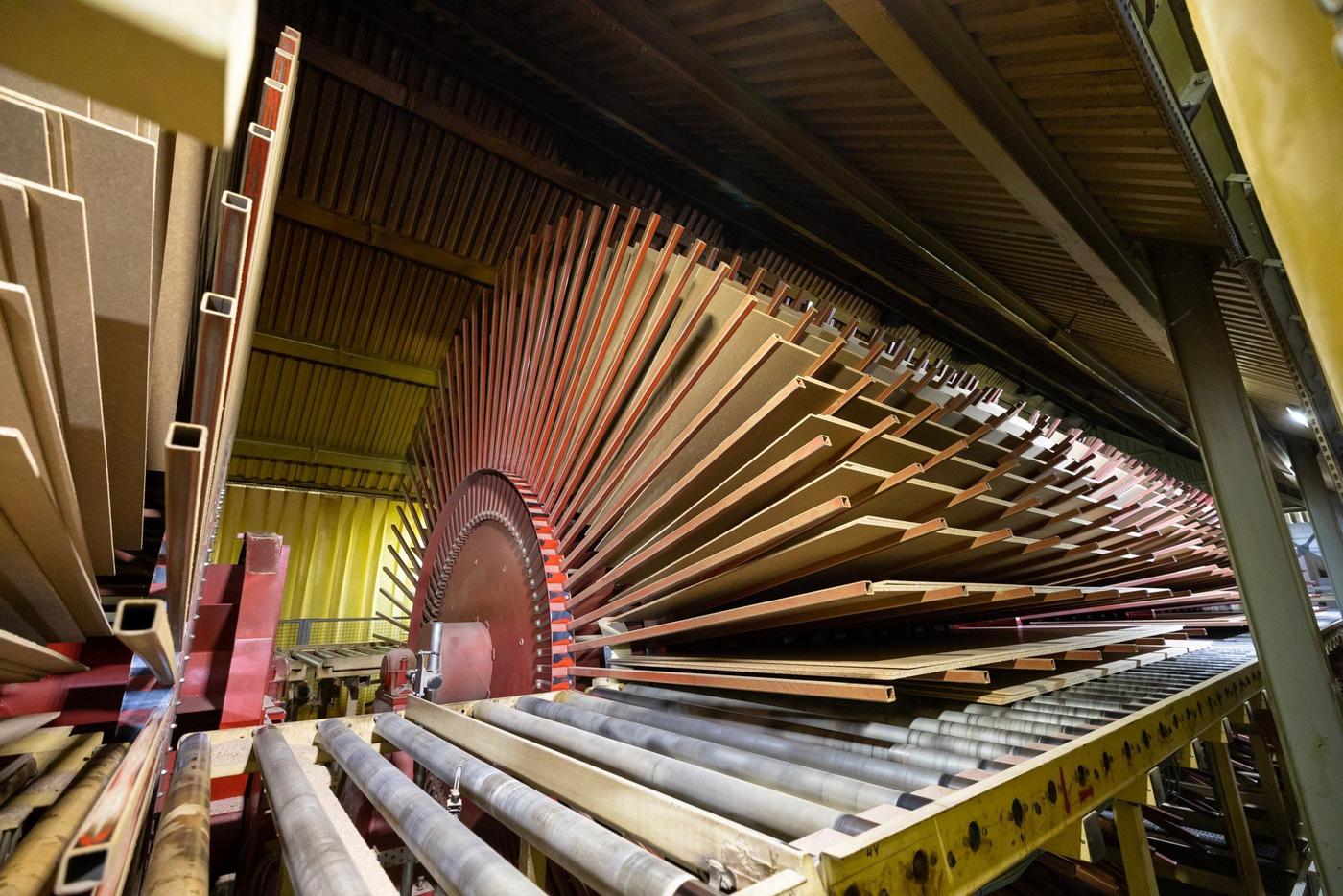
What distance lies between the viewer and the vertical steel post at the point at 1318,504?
7.17 metres

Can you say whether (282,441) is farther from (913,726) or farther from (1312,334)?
(1312,334)

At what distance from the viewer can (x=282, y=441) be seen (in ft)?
18.1

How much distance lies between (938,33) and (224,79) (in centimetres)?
301

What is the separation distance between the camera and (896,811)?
926 mm

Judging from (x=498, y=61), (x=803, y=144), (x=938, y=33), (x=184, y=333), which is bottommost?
(x=184, y=333)

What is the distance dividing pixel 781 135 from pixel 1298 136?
3.41m

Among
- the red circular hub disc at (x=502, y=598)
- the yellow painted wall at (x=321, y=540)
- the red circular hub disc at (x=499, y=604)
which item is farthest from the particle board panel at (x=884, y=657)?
the yellow painted wall at (x=321, y=540)

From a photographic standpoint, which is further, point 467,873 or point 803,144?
point 803,144

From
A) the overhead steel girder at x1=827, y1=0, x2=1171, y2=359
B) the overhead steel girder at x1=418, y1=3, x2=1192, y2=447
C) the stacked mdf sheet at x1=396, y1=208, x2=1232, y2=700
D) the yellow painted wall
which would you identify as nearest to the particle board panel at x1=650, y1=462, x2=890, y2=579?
the stacked mdf sheet at x1=396, y1=208, x2=1232, y2=700

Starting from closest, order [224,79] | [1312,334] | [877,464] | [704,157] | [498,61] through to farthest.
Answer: [224,79]
[1312,334]
[877,464]
[498,61]
[704,157]

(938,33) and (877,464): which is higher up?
(938,33)

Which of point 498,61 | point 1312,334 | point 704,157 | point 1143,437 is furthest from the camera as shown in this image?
point 1143,437

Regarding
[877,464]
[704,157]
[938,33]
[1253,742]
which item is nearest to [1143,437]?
[1253,742]

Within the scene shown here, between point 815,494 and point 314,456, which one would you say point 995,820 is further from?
point 314,456
